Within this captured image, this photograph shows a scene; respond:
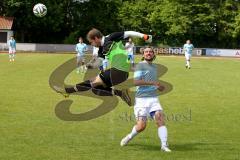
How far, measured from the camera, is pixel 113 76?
10.6 metres

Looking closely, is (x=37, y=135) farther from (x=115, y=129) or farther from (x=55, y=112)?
(x=55, y=112)

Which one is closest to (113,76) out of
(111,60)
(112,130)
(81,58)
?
(111,60)

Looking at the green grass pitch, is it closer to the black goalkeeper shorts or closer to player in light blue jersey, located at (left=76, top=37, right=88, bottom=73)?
the black goalkeeper shorts

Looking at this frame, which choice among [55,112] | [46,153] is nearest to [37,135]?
[46,153]

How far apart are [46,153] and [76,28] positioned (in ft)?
207

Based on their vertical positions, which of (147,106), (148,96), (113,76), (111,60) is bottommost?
(147,106)

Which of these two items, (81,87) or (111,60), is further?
(81,87)

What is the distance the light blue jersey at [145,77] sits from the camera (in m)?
9.37

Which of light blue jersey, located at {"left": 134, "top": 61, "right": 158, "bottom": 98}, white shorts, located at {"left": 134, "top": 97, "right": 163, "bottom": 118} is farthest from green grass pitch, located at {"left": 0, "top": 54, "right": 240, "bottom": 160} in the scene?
light blue jersey, located at {"left": 134, "top": 61, "right": 158, "bottom": 98}

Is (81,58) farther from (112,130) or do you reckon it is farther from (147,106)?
(147,106)

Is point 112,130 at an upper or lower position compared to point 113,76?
lower

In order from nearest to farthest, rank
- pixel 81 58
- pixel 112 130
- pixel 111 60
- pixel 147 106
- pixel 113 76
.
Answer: pixel 147 106 → pixel 111 60 → pixel 113 76 → pixel 112 130 → pixel 81 58

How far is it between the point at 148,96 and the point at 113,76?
1.40 m

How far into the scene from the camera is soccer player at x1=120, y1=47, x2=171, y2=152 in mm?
9305
